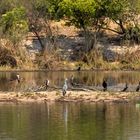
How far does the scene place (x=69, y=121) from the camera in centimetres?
4119

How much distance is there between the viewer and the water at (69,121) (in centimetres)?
3547

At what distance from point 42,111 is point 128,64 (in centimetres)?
4808

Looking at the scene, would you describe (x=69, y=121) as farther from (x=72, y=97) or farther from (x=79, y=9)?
(x=79, y=9)

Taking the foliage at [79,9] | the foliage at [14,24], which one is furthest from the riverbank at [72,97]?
the foliage at [79,9]

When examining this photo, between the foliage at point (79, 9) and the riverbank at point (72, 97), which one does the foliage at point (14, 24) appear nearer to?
the foliage at point (79, 9)

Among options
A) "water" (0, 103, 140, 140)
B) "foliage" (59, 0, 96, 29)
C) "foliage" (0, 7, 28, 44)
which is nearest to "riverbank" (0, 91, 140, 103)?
"water" (0, 103, 140, 140)

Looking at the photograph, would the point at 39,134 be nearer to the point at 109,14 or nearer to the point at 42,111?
the point at 42,111

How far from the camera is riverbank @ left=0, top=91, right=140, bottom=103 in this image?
51594 millimetres

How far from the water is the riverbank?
182 cm

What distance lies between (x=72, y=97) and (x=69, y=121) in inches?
447

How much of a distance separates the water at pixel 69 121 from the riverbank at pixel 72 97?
1.82 metres

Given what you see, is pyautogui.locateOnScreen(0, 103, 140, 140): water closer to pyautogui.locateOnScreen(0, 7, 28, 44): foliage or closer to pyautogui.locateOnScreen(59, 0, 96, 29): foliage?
pyautogui.locateOnScreen(0, 7, 28, 44): foliage

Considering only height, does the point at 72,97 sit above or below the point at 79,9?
below

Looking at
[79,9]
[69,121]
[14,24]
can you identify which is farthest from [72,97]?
[14,24]
